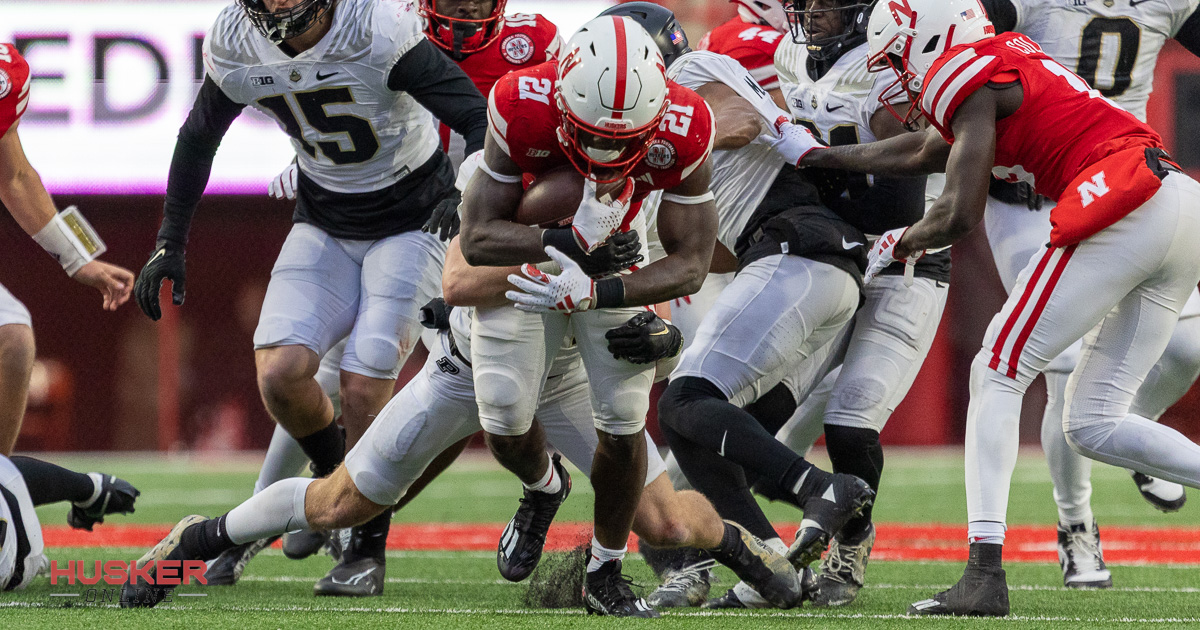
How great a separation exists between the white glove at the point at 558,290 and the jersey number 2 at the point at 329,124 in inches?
56.1

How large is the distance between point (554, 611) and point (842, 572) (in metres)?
0.92

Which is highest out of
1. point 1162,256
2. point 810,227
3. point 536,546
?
point 1162,256

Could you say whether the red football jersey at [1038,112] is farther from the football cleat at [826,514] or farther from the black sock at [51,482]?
the black sock at [51,482]

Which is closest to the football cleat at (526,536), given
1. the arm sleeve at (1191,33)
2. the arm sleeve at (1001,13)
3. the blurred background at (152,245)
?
the arm sleeve at (1001,13)

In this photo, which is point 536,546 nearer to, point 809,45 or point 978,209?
point 978,209

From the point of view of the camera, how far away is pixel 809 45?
418 cm

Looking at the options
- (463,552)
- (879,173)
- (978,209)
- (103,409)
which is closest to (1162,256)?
(978,209)

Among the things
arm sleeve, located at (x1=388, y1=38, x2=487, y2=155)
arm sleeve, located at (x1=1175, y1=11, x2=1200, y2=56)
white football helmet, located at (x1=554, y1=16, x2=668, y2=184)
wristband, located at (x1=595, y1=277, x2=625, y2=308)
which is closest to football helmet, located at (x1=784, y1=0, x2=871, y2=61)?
arm sleeve, located at (x1=388, y1=38, x2=487, y2=155)

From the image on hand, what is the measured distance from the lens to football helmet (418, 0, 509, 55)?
182 inches

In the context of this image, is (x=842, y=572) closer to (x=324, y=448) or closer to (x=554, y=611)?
(x=554, y=611)

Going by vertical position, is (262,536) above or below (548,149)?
below

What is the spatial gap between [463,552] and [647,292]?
2.48 metres

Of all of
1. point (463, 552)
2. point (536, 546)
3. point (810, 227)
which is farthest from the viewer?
point (463, 552)

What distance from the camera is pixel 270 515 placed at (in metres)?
3.41
